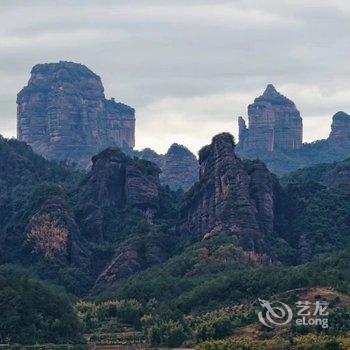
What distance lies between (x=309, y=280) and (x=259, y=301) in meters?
7.44

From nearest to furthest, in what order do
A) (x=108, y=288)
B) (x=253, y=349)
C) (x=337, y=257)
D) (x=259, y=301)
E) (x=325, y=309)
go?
(x=253, y=349) < (x=325, y=309) < (x=259, y=301) < (x=337, y=257) < (x=108, y=288)

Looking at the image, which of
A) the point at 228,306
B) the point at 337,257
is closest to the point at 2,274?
the point at 228,306

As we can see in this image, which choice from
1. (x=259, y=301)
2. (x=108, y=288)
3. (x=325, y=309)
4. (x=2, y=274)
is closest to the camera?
(x=325, y=309)

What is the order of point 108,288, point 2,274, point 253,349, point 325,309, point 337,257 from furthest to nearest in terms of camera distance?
point 108,288, point 337,257, point 2,274, point 325,309, point 253,349

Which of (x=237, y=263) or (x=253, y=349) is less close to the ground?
(x=237, y=263)

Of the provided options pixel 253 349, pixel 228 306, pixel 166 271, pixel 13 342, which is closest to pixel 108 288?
pixel 166 271

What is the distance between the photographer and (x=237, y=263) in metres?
192

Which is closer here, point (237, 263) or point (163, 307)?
point (163, 307)

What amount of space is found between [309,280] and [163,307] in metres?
17.7

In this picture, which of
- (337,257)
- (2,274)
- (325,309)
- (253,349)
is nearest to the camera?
(253,349)

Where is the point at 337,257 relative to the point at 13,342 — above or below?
above

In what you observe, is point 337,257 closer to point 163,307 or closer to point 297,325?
point 163,307

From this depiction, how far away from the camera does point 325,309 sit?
146m

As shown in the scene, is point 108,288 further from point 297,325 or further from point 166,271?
point 297,325
